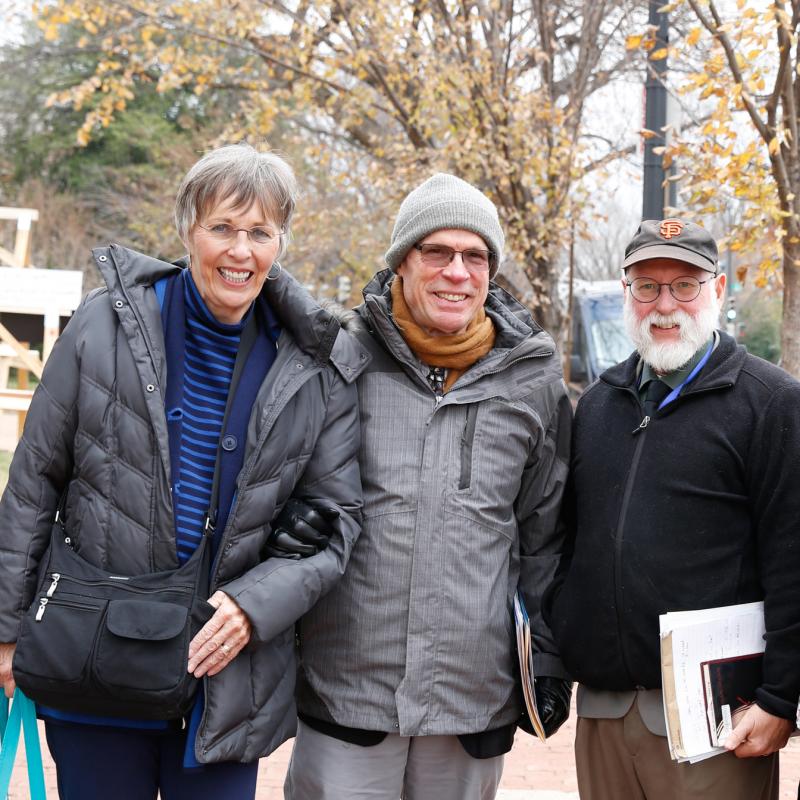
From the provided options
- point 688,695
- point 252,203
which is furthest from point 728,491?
point 252,203

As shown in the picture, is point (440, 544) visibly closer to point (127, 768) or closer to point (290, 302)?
point (290, 302)

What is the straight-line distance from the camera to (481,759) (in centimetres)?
300

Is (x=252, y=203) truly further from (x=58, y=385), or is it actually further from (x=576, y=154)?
(x=576, y=154)

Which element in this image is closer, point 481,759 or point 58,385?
point 58,385

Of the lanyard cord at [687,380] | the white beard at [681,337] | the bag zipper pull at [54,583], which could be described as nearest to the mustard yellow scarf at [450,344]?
the white beard at [681,337]

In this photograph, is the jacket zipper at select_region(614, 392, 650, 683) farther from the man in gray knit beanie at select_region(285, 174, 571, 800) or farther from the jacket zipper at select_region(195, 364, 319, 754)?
the jacket zipper at select_region(195, 364, 319, 754)

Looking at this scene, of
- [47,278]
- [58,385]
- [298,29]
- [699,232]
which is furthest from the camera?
[298,29]

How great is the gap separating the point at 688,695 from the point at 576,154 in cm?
713

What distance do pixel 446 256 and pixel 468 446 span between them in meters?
0.57

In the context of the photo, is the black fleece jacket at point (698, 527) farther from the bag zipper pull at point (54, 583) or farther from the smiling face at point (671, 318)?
the bag zipper pull at point (54, 583)

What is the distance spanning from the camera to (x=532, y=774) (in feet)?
16.3

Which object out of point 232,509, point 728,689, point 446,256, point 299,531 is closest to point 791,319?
point 446,256

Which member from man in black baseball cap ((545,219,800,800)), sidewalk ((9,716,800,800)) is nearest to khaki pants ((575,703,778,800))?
man in black baseball cap ((545,219,800,800))

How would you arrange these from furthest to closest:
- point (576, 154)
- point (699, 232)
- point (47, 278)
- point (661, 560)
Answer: point (576, 154)
point (47, 278)
point (699, 232)
point (661, 560)
